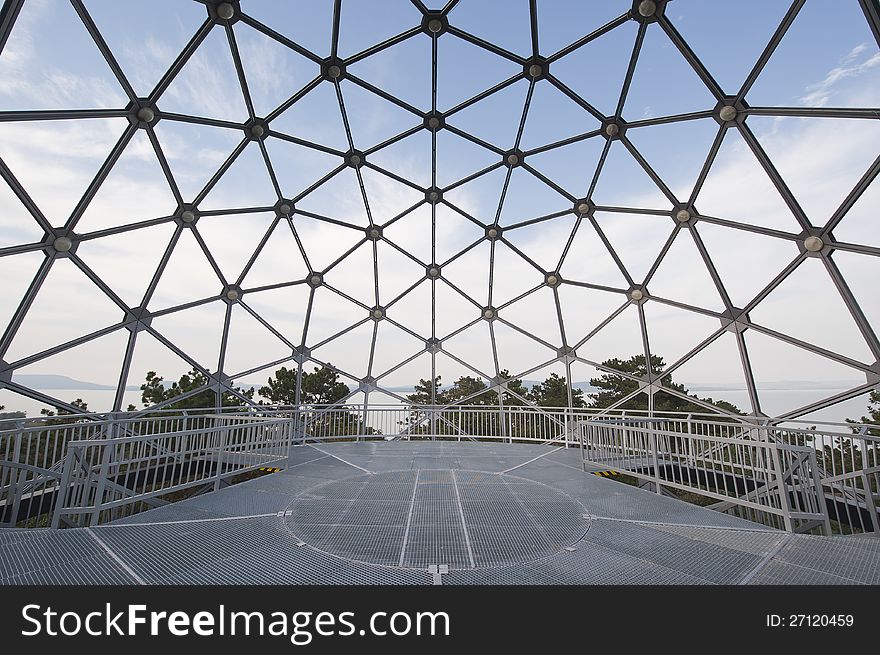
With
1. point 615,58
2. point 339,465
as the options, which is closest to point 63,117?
point 339,465

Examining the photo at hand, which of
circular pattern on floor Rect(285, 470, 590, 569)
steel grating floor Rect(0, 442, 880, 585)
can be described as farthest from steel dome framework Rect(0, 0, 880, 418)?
circular pattern on floor Rect(285, 470, 590, 569)

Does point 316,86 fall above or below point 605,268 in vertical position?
above

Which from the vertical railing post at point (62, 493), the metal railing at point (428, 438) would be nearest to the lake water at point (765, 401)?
the metal railing at point (428, 438)

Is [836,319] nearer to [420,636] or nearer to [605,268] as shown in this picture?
[605,268]

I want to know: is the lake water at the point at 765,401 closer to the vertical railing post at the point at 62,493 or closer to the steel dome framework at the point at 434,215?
the steel dome framework at the point at 434,215

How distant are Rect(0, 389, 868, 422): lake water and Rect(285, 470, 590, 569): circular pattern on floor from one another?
8.23 meters

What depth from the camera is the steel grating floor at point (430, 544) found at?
3.33m

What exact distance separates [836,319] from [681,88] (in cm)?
675

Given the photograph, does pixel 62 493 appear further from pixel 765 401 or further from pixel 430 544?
pixel 765 401

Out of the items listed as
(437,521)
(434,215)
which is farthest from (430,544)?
(434,215)

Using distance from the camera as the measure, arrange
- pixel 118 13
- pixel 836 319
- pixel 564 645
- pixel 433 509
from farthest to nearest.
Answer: pixel 836 319 < pixel 118 13 < pixel 433 509 < pixel 564 645

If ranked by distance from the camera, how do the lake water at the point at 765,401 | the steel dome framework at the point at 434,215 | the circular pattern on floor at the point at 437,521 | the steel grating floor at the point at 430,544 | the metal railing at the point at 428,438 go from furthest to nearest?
the lake water at the point at 765,401 → the steel dome framework at the point at 434,215 → the metal railing at the point at 428,438 → the circular pattern on floor at the point at 437,521 → the steel grating floor at the point at 430,544

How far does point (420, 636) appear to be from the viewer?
2.26 meters

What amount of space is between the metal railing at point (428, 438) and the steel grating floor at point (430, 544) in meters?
0.87
